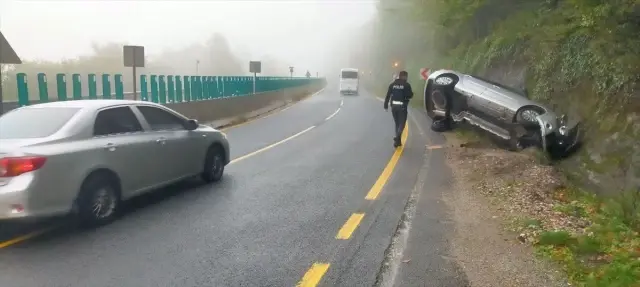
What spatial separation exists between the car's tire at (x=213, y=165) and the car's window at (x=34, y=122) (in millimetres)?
2635

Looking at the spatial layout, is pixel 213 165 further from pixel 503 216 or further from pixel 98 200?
pixel 503 216

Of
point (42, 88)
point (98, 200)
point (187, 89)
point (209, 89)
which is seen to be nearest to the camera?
point (98, 200)

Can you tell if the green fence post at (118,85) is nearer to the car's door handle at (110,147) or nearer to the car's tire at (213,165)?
the car's tire at (213,165)

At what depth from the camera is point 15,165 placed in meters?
5.57

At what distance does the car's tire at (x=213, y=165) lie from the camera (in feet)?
29.3

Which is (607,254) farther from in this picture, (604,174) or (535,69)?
(535,69)

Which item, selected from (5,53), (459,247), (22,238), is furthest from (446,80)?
(22,238)

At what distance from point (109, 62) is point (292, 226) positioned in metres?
72.4

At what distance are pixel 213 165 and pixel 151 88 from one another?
1008cm

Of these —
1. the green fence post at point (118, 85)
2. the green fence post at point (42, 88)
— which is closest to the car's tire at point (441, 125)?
the green fence post at point (118, 85)

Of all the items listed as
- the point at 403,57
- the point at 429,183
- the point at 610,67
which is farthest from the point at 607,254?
the point at 403,57

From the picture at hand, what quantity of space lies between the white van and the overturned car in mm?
38203

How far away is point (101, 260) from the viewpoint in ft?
16.9

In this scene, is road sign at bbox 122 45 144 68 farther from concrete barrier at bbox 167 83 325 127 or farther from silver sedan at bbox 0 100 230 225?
silver sedan at bbox 0 100 230 225
